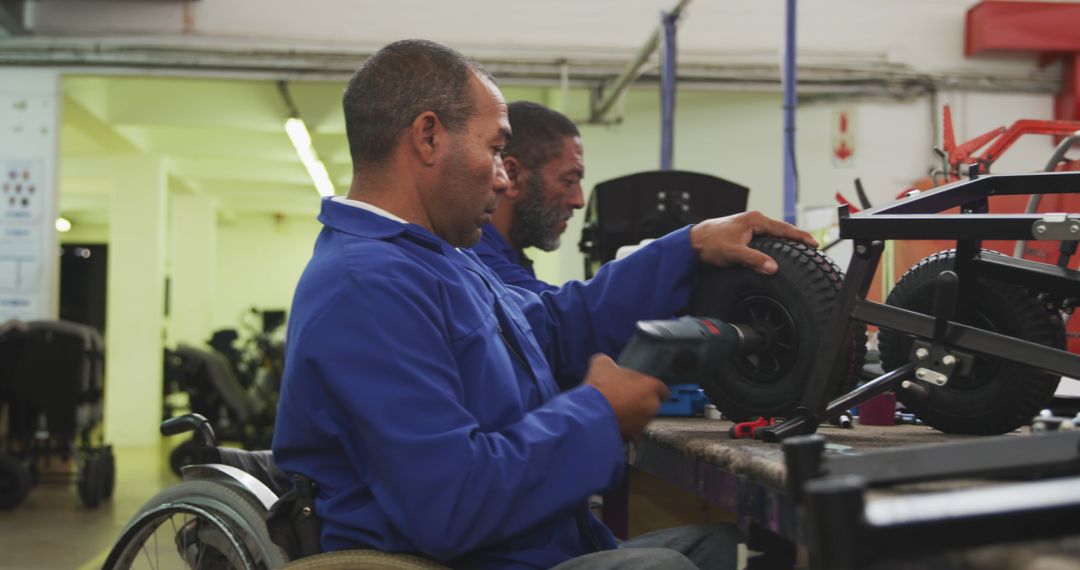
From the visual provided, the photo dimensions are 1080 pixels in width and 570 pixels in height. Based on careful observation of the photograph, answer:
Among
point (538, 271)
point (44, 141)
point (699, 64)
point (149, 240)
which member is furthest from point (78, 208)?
point (699, 64)

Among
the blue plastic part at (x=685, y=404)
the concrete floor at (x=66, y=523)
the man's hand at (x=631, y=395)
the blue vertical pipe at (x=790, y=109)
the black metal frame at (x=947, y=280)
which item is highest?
the blue vertical pipe at (x=790, y=109)

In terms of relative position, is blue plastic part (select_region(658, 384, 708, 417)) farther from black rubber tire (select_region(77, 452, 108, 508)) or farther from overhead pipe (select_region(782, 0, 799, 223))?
black rubber tire (select_region(77, 452, 108, 508))

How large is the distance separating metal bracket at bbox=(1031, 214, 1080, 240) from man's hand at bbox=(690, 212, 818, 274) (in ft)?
0.97

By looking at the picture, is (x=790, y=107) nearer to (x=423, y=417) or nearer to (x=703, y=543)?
(x=703, y=543)

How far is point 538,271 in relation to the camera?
262 inches

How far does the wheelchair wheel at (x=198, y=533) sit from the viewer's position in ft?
4.53

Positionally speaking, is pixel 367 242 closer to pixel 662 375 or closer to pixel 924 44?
pixel 662 375

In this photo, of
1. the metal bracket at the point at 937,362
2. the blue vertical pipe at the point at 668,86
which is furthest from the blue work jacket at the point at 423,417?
the blue vertical pipe at the point at 668,86

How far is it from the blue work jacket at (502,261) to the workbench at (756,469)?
0.76 m

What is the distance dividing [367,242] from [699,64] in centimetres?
510

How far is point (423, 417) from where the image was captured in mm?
1004

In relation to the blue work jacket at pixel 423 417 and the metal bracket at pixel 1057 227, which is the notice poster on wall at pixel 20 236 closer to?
the blue work jacket at pixel 423 417

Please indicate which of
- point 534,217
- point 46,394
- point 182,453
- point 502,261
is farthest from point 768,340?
point 182,453

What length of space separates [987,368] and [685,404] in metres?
0.56
